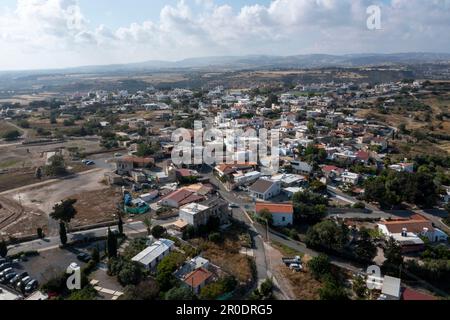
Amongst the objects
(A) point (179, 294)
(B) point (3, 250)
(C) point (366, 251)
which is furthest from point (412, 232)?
(B) point (3, 250)

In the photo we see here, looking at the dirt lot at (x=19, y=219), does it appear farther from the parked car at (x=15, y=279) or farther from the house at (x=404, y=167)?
the house at (x=404, y=167)

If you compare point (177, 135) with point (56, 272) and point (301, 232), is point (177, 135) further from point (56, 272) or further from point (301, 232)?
point (56, 272)

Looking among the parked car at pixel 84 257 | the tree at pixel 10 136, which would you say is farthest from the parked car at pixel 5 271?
the tree at pixel 10 136

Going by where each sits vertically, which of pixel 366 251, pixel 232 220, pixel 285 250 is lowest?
pixel 285 250

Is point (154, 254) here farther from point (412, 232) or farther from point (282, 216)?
point (412, 232)

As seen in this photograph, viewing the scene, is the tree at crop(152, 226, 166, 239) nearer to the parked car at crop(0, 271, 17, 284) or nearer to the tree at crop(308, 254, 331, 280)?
the parked car at crop(0, 271, 17, 284)

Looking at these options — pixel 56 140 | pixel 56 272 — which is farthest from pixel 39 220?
pixel 56 140

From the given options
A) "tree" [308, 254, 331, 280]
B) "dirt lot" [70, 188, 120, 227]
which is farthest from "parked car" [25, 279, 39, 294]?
"tree" [308, 254, 331, 280]

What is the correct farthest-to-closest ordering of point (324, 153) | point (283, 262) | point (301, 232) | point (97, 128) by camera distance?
point (97, 128) < point (324, 153) < point (301, 232) < point (283, 262)
